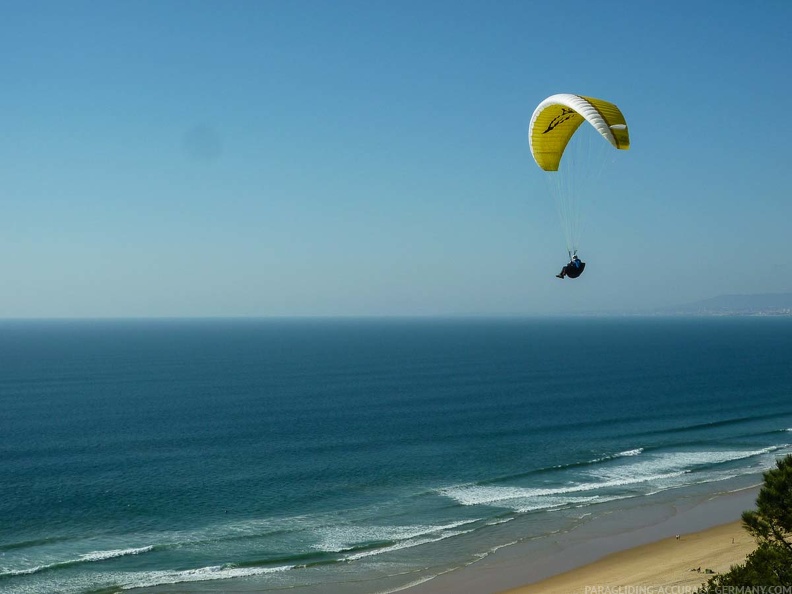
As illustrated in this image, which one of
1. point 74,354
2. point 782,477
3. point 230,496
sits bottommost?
point 230,496

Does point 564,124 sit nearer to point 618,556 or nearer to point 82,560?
point 618,556

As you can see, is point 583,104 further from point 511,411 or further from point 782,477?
point 511,411

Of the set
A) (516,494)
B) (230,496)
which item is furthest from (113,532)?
(516,494)

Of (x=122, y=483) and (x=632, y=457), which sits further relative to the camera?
(x=632, y=457)

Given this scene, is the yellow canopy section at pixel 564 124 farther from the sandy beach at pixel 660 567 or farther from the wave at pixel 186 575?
the wave at pixel 186 575

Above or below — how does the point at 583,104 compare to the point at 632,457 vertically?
above

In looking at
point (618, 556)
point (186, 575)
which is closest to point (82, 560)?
point (186, 575)

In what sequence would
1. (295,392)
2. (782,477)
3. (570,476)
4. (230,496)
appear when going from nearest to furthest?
(782,477) → (230,496) → (570,476) → (295,392)
